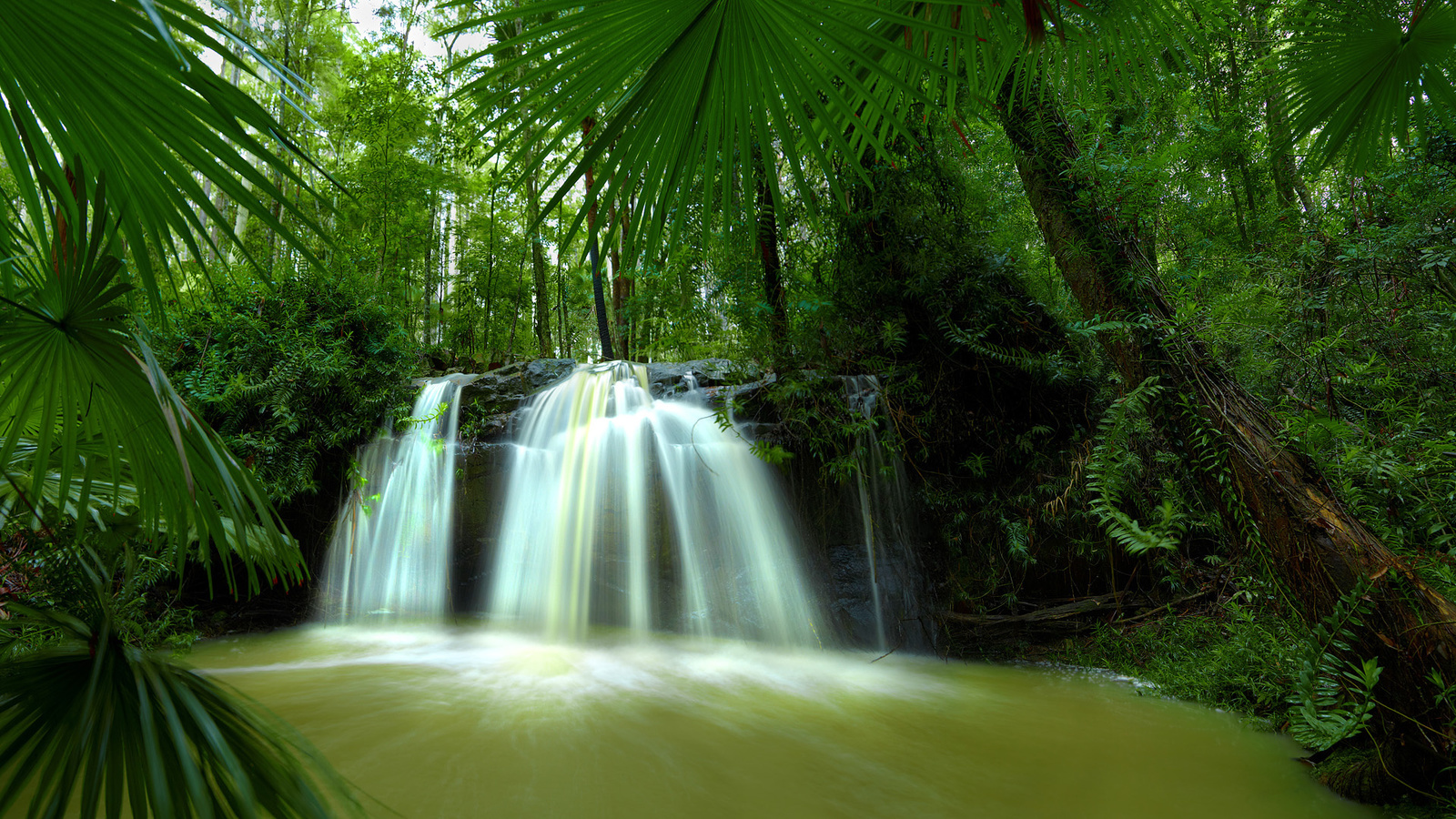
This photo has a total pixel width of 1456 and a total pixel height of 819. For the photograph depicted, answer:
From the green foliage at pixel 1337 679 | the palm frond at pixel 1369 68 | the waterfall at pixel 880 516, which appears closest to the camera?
the palm frond at pixel 1369 68

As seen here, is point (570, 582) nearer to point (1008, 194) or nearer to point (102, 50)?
point (102, 50)

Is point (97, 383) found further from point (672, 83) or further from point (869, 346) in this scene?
point (869, 346)

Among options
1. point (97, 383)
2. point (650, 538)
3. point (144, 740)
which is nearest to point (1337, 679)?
point (144, 740)

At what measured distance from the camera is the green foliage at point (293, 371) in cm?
550

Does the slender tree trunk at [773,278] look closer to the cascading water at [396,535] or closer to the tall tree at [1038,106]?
the tall tree at [1038,106]

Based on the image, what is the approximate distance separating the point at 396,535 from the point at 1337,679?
6444mm

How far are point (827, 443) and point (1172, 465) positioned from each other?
2.31 metres

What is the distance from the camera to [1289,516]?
6.88 ft

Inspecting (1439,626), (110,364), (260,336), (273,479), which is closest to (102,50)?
(110,364)

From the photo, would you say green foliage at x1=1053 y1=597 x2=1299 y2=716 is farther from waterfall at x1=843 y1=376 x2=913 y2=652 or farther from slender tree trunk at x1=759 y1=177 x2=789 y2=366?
slender tree trunk at x1=759 y1=177 x2=789 y2=366

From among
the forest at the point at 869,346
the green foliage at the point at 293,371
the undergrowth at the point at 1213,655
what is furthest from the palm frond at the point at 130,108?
the green foliage at the point at 293,371

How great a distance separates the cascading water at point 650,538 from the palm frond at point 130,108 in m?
4.34

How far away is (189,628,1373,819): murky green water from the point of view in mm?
2412

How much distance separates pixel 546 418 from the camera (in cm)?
639
